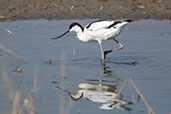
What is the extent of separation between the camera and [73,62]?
27.6 ft

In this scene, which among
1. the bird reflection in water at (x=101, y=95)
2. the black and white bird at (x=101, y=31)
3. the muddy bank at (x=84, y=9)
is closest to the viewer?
the bird reflection in water at (x=101, y=95)

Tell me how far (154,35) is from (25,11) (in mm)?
3225

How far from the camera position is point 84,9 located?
1212 centimetres

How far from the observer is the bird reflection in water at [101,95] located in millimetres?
6045

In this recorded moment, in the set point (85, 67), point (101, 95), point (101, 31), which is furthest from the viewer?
point (101, 31)

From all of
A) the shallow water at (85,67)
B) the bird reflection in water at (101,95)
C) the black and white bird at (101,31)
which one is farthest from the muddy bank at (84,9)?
the bird reflection in water at (101,95)

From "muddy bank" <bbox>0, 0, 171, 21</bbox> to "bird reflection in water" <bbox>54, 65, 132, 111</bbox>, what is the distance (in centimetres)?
470

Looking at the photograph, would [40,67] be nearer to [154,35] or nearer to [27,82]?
[27,82]

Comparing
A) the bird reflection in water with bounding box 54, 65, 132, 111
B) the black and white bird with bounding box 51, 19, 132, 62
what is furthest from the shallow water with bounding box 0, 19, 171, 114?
the black and white bird with bounding box 51, 19, 132, 62

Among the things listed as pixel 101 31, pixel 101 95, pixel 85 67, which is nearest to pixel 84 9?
pixel 101 31

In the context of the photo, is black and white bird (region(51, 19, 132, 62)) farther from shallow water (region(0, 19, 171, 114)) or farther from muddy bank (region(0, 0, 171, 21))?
muddy bank (region(0, 0, 171, 21))

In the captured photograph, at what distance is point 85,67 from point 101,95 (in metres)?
1.64

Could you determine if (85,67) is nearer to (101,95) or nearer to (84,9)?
(101,95)

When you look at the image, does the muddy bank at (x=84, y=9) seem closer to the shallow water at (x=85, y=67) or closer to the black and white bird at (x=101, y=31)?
the shallow water at (x=85, y=67)
